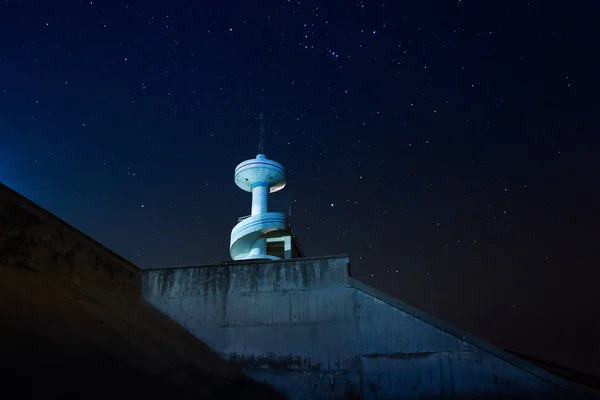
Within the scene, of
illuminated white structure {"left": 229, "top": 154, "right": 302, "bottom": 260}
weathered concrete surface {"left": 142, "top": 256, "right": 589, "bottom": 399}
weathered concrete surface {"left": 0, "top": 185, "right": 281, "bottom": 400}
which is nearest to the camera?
weathered concrete surface {"left": 0, "top": 185, "right": 281, "bottom": 400}

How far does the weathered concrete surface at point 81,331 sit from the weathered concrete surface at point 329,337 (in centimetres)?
84

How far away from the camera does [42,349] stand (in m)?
7.34

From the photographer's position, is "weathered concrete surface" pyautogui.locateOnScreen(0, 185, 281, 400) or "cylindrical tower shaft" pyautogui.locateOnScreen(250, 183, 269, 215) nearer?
"weathered concrete surface" pyautogui.locateOnScreen(0, 185, 281, 400)

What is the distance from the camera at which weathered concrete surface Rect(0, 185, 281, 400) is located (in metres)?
6.96

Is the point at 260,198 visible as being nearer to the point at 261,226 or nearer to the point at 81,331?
the point at 261,226

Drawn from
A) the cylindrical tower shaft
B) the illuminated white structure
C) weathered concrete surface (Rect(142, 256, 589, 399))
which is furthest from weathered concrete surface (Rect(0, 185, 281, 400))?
the cylindrical tower shaft

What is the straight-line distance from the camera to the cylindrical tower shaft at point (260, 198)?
33.1 m

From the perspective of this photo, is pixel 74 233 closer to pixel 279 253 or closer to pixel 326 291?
Answer: pixel 326 291

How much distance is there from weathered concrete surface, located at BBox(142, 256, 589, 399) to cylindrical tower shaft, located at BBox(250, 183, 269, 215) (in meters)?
17.3

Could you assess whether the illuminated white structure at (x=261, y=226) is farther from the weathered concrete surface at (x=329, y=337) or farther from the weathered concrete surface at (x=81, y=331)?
the weathered concrete surface at (x=81, y=331)

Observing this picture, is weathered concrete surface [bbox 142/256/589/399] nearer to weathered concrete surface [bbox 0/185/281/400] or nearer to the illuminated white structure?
weathered concrete surface [bbox 0/185/281/400]

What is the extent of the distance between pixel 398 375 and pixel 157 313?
27.0 feet

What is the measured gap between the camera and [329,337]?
13.8 m

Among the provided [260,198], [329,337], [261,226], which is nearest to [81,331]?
[329,337]
